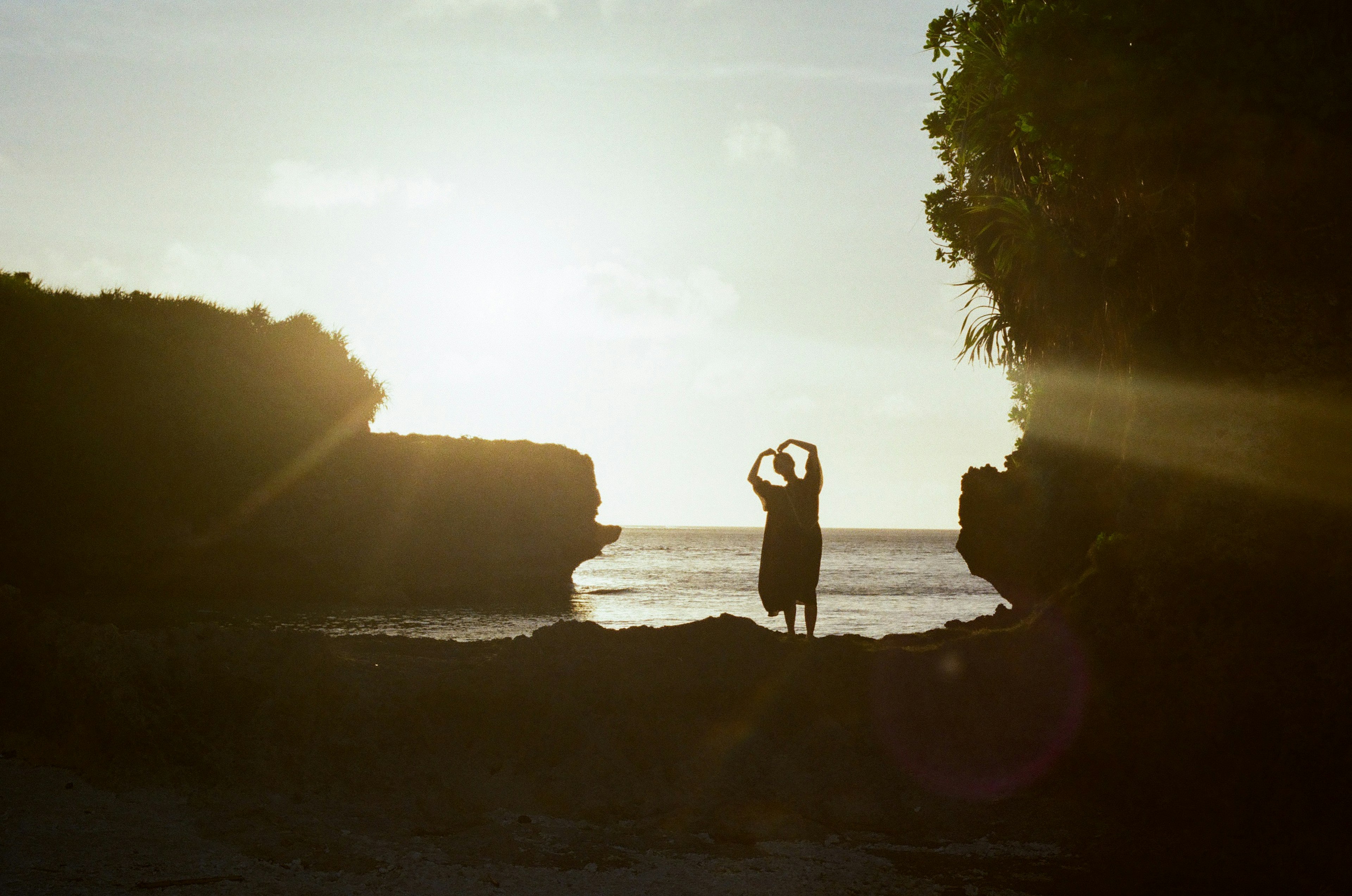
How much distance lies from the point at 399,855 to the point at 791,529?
549 centimetres

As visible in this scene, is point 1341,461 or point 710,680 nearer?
point 1341,461

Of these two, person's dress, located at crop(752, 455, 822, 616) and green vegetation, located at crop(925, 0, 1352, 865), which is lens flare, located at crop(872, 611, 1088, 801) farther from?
person's dress, located at crop(752, 455, 822, 616)

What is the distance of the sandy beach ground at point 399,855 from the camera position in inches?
198

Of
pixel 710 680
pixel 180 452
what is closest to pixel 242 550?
pixel 180 452

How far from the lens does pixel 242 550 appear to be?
3278cm

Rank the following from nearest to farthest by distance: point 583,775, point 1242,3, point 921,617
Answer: point 1242,3 → point 583,775 → point 921,617

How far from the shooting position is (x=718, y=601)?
35.4m

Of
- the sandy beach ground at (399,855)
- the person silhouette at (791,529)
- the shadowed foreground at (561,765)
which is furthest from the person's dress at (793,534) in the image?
the sandy beach ground at (399,855)

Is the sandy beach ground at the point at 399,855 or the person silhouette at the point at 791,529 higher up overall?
the person silhouette at the point at 791,529

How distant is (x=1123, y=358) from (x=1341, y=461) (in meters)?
2.46

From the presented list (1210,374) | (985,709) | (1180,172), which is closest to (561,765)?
(985,709)

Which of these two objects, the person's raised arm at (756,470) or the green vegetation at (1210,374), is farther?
the person's raised arm at (756,470)

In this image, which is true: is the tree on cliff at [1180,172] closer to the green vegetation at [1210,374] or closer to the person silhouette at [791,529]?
the green vegetation at [1210,374]

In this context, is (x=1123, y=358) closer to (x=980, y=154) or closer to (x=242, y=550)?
(x=980, y=154)
